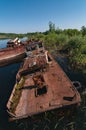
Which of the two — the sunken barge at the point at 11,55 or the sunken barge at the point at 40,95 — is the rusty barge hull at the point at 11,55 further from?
the sunken barge at the point at 40,95

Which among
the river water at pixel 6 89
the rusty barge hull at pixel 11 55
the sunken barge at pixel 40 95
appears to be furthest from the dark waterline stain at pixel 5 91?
the rusty barge hull at pixel 11 55

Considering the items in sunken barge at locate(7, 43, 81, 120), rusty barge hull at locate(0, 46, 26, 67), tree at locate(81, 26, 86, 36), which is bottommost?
rusty barge hull at locate(0, 46, 26, 67)

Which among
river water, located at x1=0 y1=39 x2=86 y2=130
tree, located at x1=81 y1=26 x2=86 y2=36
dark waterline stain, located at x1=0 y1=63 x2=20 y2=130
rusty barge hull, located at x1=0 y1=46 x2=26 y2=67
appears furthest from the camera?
tree, located at x1=81 y1=26 x2=86 y2=36

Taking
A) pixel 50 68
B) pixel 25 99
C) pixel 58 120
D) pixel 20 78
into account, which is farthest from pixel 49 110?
pixel 50 68

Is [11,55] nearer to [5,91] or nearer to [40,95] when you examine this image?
[5,91]

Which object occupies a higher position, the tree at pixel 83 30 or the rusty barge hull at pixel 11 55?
the tree at pixel 83 30

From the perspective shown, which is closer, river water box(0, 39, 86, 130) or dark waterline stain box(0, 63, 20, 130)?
river water box(0, 39, 86, 130)

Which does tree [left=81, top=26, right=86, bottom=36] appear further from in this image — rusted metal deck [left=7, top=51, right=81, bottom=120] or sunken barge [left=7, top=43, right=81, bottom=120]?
rusted metal deck [left=7, top=51, right=81, bottom=120]

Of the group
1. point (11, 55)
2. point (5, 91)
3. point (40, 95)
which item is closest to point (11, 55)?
point (11, 55)

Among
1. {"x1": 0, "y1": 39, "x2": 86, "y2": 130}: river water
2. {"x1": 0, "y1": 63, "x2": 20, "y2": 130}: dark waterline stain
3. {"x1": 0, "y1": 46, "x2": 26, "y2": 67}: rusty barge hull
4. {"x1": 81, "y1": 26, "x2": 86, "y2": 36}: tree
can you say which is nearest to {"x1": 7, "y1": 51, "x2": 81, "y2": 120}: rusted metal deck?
{"x1": 0, "y1": 39, "x2": 86, "y2": 130}: river water

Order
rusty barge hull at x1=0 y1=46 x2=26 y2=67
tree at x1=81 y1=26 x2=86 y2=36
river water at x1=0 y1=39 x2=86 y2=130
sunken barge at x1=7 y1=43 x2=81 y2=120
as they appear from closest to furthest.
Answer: sunken barge at x1=7 y1=43 x2=81 y2=120, river water at x1=0 y1=39 x2=86 y2=130, rusty barge hull at x1=0 y1=46 x2=26 y2=67, tree at x1=81 y1=26 x2=86 y2=36

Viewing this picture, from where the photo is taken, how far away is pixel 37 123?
10641mm

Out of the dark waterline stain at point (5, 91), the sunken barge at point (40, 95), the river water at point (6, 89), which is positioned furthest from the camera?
the dark waterline stain at point (5, 91)

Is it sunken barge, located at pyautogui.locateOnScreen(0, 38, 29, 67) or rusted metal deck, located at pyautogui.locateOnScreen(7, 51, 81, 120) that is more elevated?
rusted metal deck, located at pyautogui.locateOnScreen(7, 51, 81, 120)
